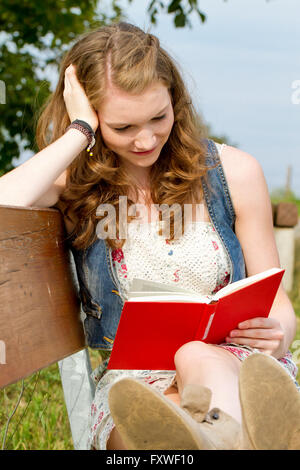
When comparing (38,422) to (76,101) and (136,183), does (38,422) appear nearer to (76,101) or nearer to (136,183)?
(136,183)

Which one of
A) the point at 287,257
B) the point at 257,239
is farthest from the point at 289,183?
the point at 257,239

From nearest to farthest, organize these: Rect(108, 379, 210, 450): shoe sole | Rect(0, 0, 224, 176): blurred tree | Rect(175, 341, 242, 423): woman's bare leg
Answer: Rect(108, 379, 210, 450): shoe sole
Rect(175, 341, 242, 423): woman's bare leg
Rect(0, 0, 224, 176): blurred tree

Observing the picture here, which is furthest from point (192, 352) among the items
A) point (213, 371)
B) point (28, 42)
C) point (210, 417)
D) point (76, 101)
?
point (28, 42)

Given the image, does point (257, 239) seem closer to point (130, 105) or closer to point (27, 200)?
point (130, 105)

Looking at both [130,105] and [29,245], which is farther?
[130,105]

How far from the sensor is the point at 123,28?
7.39 feet

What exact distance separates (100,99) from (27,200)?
1.42 feet

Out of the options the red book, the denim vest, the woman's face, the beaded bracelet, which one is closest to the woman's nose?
the woman's face

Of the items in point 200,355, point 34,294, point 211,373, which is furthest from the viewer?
point 34,294

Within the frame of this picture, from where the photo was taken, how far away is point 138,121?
2084 mm

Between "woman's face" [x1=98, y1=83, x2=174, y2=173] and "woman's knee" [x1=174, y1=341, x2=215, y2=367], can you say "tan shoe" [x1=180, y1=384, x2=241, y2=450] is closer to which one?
"woman's knee" [x1=174, y1=341, x2=215, y2=367]

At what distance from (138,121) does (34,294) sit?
0.66 meters

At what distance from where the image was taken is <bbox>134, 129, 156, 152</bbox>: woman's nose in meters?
2.11

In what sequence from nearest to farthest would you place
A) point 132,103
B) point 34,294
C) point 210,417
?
point 210,417, point 34,294, point 132,103
